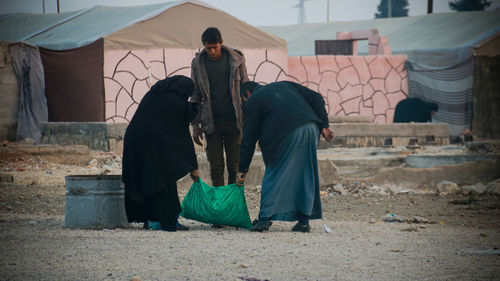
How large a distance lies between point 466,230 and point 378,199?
2.25m

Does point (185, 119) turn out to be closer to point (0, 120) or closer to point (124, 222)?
point (124, 222)

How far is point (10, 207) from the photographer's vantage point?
695 cm

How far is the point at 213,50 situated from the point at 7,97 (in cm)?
857

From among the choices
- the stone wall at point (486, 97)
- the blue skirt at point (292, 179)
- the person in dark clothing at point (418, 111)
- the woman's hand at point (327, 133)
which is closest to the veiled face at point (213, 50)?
the blue skirt at point (292, 179)

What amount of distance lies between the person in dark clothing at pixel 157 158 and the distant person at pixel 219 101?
1.07 feet

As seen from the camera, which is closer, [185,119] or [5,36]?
[185,119]

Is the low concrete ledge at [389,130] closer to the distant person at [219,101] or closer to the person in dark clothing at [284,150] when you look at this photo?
the distant person at [219,101]

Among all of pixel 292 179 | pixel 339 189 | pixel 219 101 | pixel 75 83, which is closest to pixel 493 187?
pixel 339 189

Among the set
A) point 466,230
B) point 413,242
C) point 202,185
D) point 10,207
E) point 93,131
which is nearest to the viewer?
point 413,242

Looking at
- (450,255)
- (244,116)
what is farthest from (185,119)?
(450,255)

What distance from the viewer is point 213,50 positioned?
5.52 metres

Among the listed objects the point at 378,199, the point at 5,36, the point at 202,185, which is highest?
the point at 5,36

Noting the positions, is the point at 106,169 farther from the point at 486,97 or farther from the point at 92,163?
the point at 486,97

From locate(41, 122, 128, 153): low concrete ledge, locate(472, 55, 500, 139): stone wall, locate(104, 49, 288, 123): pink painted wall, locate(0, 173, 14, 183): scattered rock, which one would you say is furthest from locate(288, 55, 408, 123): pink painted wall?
locate(0, 173, 14, 183): scattered rock
